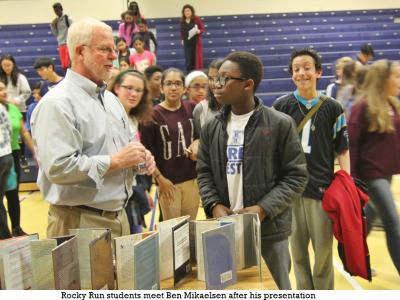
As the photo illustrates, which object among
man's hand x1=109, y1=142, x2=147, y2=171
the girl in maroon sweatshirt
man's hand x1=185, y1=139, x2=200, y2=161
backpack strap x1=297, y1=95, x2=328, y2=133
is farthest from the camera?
man's hand x1=185, y1=139, x2=200, y2=161

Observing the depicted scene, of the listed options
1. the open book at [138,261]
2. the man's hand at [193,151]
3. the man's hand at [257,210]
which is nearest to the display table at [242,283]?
the open book at [138,261]

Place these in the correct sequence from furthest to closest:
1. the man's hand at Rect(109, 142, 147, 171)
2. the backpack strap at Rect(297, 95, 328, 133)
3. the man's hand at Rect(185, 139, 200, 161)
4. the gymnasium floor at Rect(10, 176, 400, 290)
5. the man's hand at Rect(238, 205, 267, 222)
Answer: the gymnasium floor at Rect(10, 176, 400, 290), the man's hand at Rect(185, 139, 200, 161), the backpack strap at Rect(297, 95, 328, 133), the man's hand at Rect(238, 205, 267, 222), the man's hand at Rect(109, 142, 147, 171)

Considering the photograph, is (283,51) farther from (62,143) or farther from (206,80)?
(62,143)

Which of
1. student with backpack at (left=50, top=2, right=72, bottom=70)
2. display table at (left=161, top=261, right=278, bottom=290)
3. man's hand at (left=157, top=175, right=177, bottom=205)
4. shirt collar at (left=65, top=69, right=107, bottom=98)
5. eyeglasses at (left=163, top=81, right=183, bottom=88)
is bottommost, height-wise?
display table at (left=161, top=261, right=278, bottom=290)

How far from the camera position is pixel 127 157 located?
1.72m

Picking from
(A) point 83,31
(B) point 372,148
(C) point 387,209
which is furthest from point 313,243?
(A) point 83,31

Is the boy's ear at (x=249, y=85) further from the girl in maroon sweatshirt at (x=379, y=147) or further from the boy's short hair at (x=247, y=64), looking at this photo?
the girl in maroon sweatshirt at (x=379, y=147)

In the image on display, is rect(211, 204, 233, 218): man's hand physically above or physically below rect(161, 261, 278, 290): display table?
above

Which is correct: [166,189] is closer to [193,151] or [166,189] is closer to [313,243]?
[193,151]

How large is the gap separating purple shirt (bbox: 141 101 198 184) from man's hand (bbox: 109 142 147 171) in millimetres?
1312

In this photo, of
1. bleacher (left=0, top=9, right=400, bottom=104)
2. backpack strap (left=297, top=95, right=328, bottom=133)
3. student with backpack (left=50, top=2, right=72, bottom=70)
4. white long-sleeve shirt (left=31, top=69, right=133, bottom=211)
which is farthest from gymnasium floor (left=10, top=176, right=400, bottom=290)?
bleacher (left=0, top=9, right=400, bottom=104)

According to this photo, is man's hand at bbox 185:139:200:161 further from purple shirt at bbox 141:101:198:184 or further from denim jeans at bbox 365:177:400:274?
denim jeans at bbox 365:177:400:274

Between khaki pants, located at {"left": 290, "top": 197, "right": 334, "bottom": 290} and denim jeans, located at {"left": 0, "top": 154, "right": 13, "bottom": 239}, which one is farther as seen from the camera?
denim jeans, located at {"left": 0, "top": 154, "right": 13, "bottom": 239}

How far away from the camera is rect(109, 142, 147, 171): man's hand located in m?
1.70
